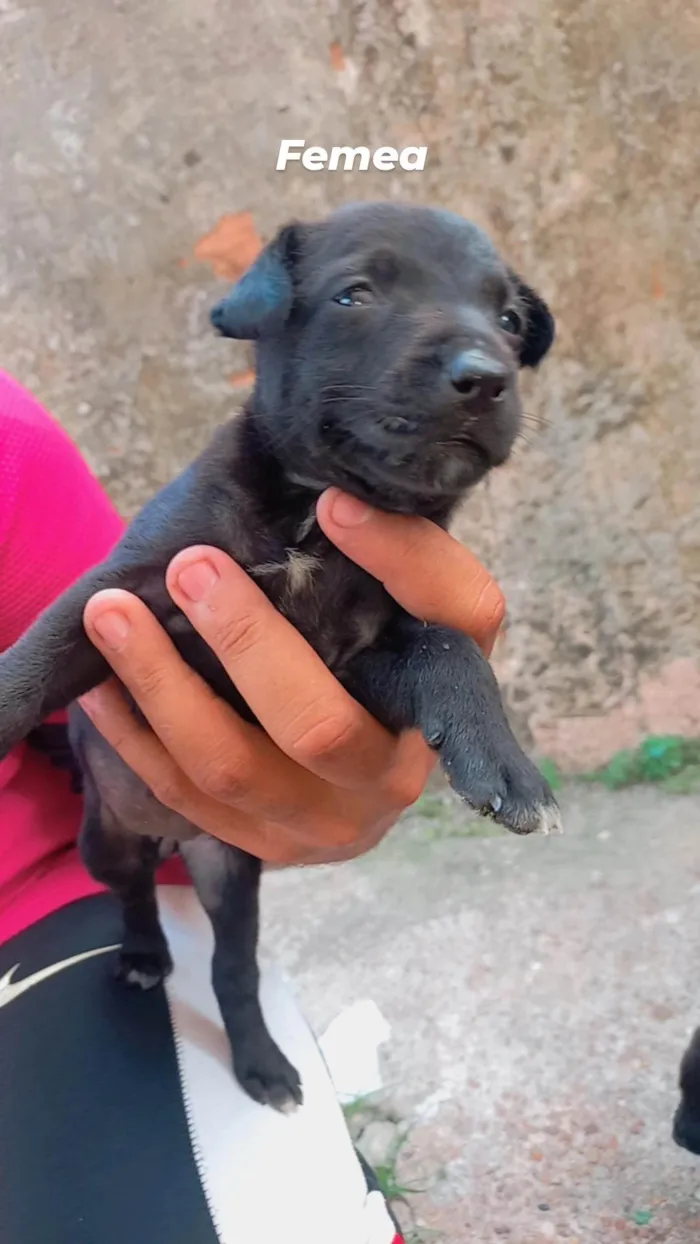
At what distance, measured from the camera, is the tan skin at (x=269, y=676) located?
1.15 metres

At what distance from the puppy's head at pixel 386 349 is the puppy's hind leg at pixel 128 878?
21.6 inches

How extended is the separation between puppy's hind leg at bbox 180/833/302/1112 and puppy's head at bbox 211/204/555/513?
57 centimetres

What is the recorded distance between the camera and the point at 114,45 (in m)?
2.35

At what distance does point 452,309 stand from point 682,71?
1884 mm

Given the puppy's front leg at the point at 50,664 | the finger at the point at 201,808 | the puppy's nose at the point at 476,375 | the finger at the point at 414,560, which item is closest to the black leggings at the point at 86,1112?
the finger at the point at 201,808

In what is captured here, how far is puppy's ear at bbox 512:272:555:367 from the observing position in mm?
1322

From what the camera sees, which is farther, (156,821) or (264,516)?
(156,821)

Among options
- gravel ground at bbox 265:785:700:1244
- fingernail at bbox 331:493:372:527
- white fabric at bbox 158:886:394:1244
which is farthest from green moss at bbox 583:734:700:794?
fingernail at bbox 331:493:372:527

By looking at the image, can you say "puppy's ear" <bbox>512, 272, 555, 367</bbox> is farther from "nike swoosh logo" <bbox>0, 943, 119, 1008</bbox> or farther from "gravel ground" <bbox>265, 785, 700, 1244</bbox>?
"gravel ground" <bbox>265, 785, 700, 1244</bbox>

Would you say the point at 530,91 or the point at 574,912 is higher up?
the point at 530,91

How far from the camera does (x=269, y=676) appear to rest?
1154 millimetres

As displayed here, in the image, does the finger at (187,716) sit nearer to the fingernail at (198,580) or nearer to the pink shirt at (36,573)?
the fingernail at (198,580)

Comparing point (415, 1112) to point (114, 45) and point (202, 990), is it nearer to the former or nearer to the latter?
point (202, 990)

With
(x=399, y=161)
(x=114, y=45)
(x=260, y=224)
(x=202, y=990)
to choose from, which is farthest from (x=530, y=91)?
(x=202, y=990)
